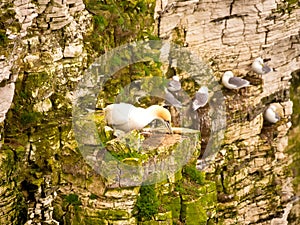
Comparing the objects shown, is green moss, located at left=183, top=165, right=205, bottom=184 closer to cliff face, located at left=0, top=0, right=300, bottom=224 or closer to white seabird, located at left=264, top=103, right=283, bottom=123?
cliff face, located at left=0, top=0, right=300, bottom=224

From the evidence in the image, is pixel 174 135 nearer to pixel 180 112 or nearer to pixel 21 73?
pixel 180 112

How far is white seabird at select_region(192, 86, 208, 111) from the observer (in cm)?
1348

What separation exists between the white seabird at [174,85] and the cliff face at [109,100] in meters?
0.45

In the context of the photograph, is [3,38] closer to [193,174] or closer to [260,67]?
[193,174]

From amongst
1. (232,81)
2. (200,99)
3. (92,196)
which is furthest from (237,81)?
(92,196)

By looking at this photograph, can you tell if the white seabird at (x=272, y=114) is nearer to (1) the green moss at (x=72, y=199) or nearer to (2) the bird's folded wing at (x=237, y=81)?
(2) the bird's folded wing at (x=237, y=81)

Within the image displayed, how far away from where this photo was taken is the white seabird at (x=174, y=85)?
13203 millimetres

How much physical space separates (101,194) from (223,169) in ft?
14.0

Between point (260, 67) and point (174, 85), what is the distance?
7.70 feet

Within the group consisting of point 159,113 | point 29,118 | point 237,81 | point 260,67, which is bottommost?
point 29,118

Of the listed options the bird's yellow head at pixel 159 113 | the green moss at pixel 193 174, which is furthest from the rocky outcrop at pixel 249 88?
the bird's yellow head at pixel 159 113

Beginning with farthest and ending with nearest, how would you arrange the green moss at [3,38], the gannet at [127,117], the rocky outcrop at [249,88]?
the rocky outcrop at [249,88], the gannet at [127,117], the green moss at [3,38]

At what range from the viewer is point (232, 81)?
1445 cm

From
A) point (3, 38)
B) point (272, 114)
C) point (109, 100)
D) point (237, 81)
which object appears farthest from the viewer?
point (272, 114)
